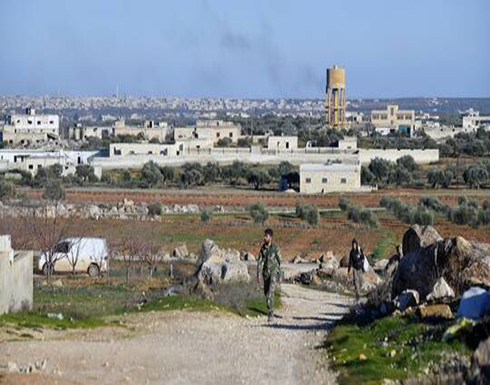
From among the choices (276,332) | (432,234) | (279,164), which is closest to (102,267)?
(432,234)

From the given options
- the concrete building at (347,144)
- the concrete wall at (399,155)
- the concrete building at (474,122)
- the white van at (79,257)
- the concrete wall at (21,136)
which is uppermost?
the concrete building at (474,122)

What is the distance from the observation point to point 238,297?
21234 mm

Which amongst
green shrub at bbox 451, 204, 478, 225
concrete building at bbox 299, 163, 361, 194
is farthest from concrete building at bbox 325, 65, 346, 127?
green shrub at bbox 451, 204, 478, 225

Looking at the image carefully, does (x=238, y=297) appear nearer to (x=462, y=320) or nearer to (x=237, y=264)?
(x=237, y=264)

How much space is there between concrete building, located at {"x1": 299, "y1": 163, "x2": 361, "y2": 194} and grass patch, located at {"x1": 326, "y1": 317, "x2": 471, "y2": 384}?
62001mm

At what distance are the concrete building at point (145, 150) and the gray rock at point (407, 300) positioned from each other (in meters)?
83.2

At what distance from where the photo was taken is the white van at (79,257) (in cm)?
3275

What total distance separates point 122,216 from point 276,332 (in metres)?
40.6

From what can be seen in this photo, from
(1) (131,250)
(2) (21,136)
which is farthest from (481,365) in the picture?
(2) (21,136)

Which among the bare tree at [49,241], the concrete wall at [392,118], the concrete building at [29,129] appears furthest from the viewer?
the concrete wall at [392,118]

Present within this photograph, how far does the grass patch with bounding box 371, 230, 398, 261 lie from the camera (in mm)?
42409

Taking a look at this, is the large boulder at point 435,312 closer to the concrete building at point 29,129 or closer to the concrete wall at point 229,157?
the concrete wall at point 229,157

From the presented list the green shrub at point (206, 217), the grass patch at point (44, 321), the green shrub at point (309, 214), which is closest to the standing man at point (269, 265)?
the grass patch at point (44, 321)

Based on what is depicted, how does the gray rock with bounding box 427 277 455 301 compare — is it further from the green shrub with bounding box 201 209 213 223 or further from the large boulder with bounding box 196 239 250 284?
the green shrub with bounding box 201 209 213 223
